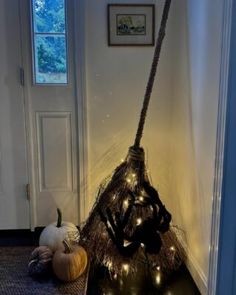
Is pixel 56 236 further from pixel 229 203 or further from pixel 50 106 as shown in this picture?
pixel 229 203

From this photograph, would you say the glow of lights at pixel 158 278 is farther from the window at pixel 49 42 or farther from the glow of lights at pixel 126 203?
the window at pixel 49 42

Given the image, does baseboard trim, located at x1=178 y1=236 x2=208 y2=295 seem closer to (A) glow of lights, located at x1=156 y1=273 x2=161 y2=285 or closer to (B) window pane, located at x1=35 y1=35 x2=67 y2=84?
(A) glow of lights, located at x1=156 y1=273 x2=161 y2=285

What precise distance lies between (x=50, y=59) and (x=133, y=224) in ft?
3.90

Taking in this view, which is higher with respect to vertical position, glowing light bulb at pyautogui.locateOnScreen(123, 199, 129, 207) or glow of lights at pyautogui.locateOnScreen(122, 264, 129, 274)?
glowing light bulb at pyautogui.locateOnScreen(123, 199, 129, 207)

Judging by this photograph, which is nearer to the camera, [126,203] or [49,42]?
[126,203]

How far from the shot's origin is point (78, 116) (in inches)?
90.8

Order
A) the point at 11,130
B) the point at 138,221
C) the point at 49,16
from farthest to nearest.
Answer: the point at 11,130 → the point at 49,16 → the point at 138,221

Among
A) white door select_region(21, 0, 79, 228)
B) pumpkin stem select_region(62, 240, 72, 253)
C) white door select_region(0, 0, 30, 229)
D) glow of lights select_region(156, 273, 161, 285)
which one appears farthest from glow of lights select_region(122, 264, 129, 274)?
white door select_region(0, 0, 30, 229)

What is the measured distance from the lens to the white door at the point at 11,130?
87.0 inches

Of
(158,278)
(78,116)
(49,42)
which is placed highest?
(49,42)

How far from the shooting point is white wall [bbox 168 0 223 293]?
5.32 feet

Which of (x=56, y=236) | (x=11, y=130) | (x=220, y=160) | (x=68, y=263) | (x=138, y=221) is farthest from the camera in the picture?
(x=11, y=130)

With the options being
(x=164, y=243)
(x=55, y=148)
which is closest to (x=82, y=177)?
(x=55, y=148)

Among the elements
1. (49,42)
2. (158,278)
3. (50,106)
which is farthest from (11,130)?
(158,278)
